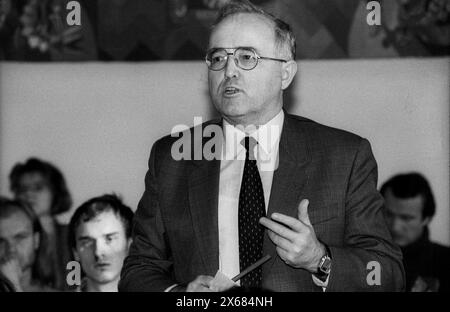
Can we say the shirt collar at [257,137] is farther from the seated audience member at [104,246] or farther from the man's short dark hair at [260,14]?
the seated audience member at [104,246]

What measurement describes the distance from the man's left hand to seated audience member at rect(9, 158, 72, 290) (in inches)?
94.0

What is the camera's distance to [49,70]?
438cm

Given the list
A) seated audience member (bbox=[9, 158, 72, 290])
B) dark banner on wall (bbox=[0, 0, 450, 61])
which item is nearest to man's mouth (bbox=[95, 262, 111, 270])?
seated audience member (bbox=[9, 158, 72, 290])

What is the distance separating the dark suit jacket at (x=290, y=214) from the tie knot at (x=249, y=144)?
97 mm

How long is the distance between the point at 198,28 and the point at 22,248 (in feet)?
5.39

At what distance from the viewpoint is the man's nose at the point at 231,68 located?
243cm

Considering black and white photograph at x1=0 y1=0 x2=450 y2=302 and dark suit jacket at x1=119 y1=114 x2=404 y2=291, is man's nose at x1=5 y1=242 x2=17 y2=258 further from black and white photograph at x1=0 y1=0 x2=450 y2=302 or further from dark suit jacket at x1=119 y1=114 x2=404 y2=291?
dark suit jacket at x1=119 y1=114 x2=404 y2=291

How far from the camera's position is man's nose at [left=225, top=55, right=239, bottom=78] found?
2.43 meters

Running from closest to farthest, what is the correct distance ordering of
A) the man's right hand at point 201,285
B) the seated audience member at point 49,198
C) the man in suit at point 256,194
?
the man's right hand at point 201,285 < the man in suit at point 256,194 < the seated audience member at point 49,198

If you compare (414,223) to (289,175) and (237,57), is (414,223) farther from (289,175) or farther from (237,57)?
(237,57)

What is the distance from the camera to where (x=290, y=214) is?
2383 mm

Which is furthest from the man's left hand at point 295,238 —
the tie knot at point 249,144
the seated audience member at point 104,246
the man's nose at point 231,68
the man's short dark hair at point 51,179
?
the man's short dark hair at point 51,179
